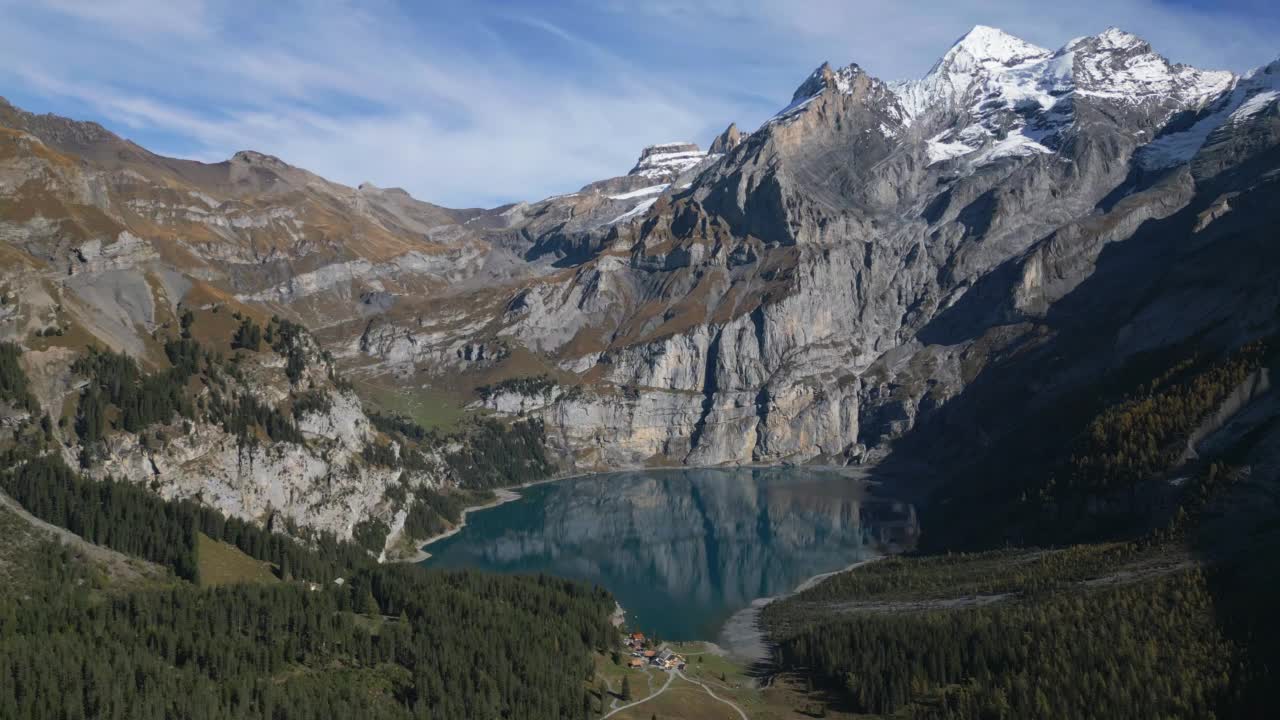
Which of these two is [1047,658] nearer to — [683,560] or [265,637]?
[265,637]

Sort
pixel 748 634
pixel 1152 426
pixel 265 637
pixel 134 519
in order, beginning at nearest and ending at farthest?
pixel 265 637 < pixel 134 519 < pixel 748 634 < pixel 1152 426

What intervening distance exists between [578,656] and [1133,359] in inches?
5295

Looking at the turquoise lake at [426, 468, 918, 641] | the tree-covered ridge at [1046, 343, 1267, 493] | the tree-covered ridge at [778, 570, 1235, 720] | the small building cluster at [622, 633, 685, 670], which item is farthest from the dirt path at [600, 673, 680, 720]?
the tree-covered ridge at [1046, 343, 1267, 493]

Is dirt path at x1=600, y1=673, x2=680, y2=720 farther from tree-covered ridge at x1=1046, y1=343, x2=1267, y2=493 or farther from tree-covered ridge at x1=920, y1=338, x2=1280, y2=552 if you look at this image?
tree-covered ridge at x1=1046, y1=343, x2=1267, y2=493

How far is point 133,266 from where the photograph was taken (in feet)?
570

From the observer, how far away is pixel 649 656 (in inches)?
4215

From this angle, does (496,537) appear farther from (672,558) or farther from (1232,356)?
(1232,356)

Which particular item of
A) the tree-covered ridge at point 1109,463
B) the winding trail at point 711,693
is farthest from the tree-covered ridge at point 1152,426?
the winding trail at point 711,693

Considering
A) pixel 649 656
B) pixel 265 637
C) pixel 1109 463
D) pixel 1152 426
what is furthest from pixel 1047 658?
pixel 265 637

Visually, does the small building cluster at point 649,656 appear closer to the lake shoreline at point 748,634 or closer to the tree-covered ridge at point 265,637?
the tree-covered ridge at point 265,637

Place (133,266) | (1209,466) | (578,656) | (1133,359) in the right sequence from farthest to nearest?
(1133,359)
(133,266)
(1209,466)
(578,656)

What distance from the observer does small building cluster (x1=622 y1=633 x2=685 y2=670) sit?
104 meters

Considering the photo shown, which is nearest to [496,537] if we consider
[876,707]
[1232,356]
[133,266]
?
[133,266]

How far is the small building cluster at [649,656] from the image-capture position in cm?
10394
